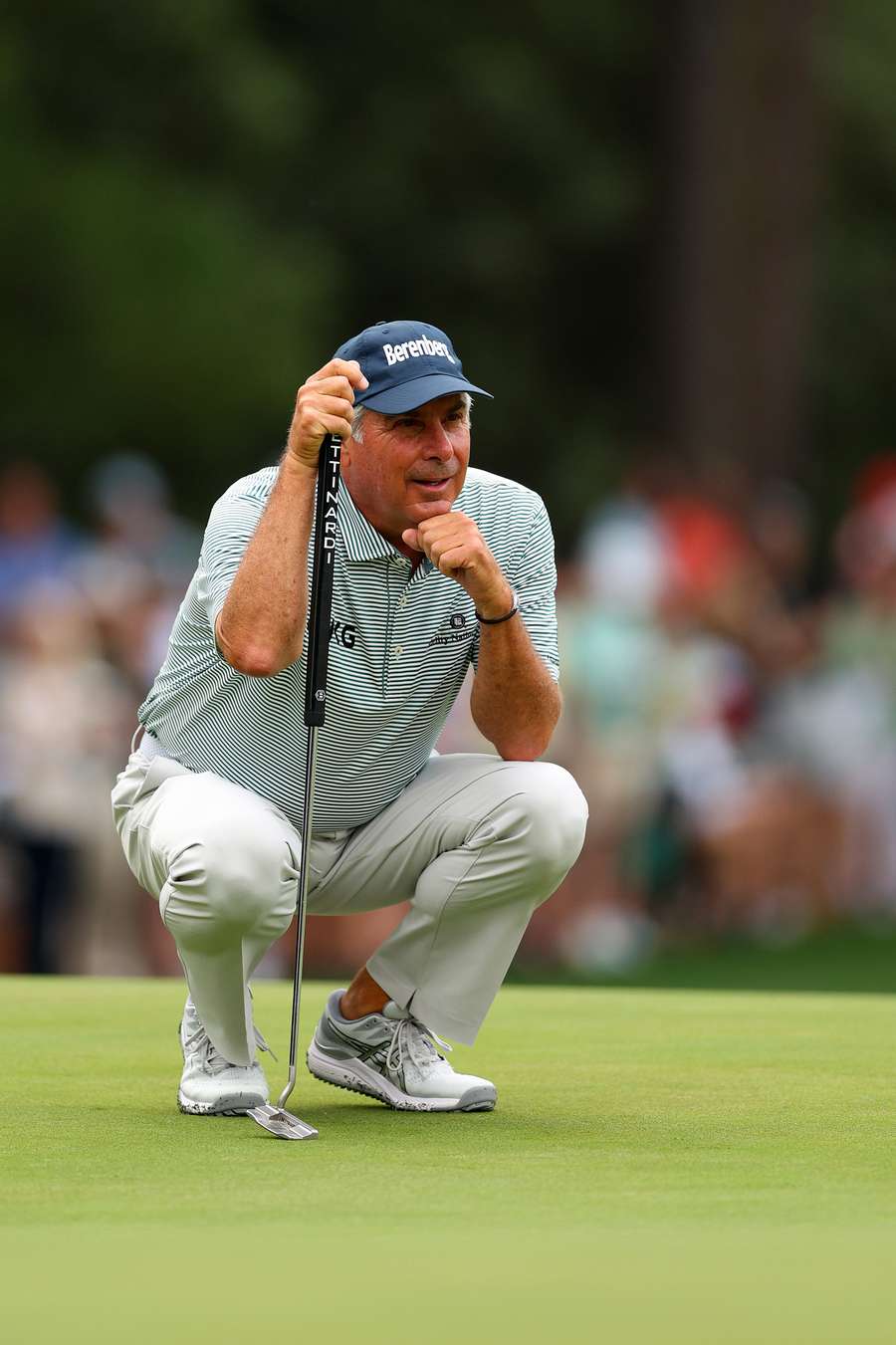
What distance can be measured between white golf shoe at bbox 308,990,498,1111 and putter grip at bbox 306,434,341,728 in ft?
2.66

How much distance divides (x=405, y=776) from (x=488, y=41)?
1801 cm

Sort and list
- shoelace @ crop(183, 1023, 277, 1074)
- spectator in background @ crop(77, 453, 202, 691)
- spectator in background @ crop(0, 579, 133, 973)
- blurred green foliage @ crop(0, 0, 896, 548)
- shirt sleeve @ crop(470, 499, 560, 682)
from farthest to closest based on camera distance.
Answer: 1. blurred green foliage @ crop(0, 0, 896, 548)
2. spectator in background @ crop(77, 453, 202, 691)
3. spectator in background @ crop(0, 579, 133, 973)
4. shirt sleeve @ crop(470, 499, 560, 682)
5. shoelace @ crop(183, 1023, 277, 1074)

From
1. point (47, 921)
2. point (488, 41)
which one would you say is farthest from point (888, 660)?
point (488, 41)

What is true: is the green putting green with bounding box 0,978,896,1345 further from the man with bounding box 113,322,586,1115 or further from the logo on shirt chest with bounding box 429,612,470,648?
the logo on shirt chest with bounding box 429,612,470,648

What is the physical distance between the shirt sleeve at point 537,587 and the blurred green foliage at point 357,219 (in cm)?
1384

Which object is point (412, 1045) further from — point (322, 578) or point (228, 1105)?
point (322, 578)

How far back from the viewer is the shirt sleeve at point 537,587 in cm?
555

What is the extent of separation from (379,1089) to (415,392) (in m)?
1.53

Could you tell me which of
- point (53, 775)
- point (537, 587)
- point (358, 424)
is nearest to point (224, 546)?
point (358, 424)

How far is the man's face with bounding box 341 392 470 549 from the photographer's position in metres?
5.34

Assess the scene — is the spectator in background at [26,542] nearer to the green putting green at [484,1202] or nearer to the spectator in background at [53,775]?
the spectator in background at [53,775]

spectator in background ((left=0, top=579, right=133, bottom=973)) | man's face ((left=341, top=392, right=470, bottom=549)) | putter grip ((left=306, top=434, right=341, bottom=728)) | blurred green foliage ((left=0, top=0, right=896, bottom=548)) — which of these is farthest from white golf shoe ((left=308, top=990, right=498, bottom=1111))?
blurred green foliage ((left=0, top=0, right=896, bottom=548))

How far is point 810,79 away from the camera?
18.9 m

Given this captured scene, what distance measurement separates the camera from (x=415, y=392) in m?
5.27
